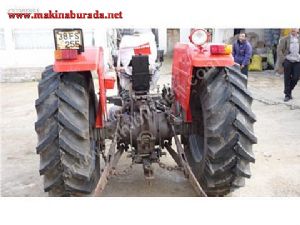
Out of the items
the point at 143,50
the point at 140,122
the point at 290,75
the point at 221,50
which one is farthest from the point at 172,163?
the point at 290,75

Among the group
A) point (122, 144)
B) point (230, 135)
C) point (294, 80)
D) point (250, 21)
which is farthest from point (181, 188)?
point (294, 80)

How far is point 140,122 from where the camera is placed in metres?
3.45

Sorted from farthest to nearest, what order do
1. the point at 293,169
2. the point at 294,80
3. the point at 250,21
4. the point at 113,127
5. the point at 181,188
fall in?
the point at 294,80 < the point at 293,169 < the point at 181,188 < the point at 113,127 < the point at 250,21

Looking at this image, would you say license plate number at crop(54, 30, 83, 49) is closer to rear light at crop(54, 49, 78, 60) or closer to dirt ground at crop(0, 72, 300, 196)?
rear light at crop(54, 49, 78, 60)

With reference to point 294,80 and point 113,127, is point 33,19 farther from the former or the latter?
point 294,80

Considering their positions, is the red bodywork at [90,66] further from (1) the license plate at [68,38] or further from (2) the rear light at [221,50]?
(2) the rear light at [221,50]

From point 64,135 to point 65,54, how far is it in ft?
2.00

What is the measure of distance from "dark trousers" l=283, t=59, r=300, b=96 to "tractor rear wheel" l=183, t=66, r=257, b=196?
4953mm

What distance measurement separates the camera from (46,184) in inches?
117

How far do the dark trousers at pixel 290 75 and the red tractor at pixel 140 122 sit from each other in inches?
188

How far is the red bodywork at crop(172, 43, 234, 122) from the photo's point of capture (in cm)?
296

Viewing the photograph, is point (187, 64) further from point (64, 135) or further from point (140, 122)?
point (64, 135)

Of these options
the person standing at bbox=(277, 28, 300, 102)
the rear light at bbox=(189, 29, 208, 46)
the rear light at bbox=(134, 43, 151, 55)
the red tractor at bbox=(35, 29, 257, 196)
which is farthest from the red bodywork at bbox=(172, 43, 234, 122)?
the person standing at bbox=(277, 28, 300, 102)

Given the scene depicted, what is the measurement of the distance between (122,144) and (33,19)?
137 cm
